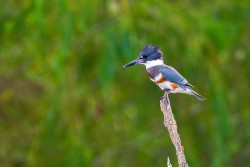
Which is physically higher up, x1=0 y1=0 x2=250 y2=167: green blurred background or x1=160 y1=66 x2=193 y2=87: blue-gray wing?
x1=0 y1=0 x2=250 y2=167: green blurred background

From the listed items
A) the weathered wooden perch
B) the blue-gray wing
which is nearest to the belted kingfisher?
the blue-gray wing

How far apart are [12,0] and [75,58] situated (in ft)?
2.92

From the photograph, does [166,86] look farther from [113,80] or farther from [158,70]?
[113,80]

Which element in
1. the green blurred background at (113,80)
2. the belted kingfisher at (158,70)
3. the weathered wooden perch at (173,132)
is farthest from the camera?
the green blurred background at (113,80)

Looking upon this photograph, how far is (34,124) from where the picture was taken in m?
10.5

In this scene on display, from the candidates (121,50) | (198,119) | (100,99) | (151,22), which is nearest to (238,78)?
(198,119)

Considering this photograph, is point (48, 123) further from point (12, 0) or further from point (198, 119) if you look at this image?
point (198, 119)

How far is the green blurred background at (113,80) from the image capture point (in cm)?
840

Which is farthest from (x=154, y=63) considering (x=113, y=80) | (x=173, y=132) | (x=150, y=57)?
(x=113, y=80)

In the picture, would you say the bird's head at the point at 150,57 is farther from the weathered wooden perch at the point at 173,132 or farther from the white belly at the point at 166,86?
the weathered wooden perch at the point at 173,132

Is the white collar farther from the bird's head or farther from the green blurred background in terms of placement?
the green blurred background

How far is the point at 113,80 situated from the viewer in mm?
9625

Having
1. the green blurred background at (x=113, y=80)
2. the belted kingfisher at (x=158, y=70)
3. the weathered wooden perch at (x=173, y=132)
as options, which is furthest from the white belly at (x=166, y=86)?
the green blurred background at (x=113, y=80)

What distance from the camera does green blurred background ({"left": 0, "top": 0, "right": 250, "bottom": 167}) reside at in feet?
27.6
